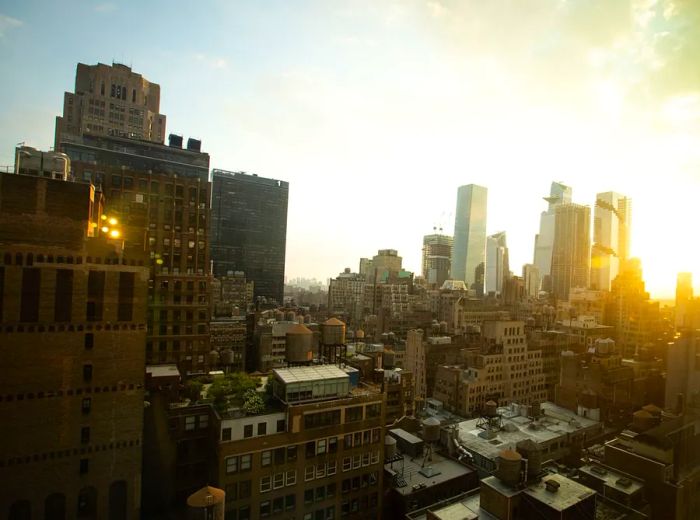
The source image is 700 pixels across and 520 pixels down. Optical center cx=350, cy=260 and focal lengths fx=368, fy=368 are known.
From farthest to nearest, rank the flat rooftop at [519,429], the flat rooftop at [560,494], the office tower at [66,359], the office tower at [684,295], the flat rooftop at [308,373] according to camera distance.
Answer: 1. the flat rooftop at [519,429]
2. the office tower at [684,295]
3. the flat rooftop at [308,373]
4. the flat rooftop at [560,494]
5. the office tower at [66,359]

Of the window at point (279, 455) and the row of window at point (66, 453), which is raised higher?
the row of window at point (66, 453)

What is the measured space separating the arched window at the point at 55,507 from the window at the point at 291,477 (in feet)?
52.5

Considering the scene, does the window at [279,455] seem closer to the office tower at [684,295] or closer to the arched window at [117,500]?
the arched window at [117,500]

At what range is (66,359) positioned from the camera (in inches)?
1078

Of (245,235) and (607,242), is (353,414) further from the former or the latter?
(245,235)

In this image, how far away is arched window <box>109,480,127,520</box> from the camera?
28.2 m

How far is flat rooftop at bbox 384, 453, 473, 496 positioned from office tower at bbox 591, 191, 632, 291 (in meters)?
106

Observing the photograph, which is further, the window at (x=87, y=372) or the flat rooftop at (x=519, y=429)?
the flat rooftop at (x=519, y=429)

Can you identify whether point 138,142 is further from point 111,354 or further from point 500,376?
point 500,376

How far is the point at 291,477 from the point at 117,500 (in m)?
13.3

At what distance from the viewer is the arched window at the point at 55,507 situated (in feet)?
85.5

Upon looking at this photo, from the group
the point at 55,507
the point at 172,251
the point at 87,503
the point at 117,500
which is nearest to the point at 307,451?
the point at 117,500

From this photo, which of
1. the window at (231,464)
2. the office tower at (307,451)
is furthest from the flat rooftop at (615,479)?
the window at (231,464)

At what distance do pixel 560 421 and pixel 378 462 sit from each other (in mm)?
35063
